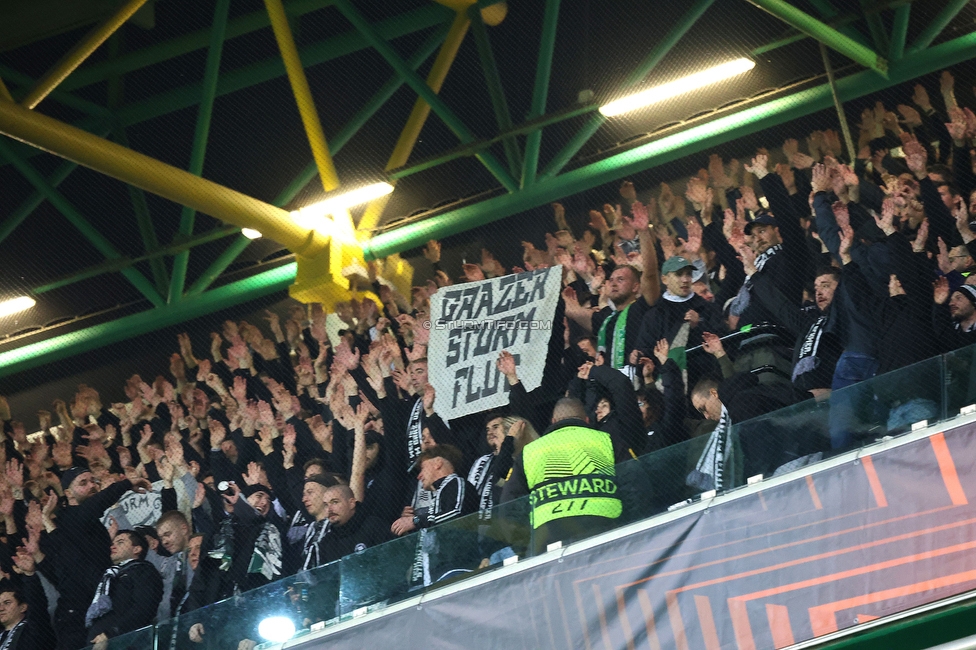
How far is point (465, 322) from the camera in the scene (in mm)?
9125

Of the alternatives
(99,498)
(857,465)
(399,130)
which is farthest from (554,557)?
(399,130)

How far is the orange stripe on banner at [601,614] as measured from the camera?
6.24 meters

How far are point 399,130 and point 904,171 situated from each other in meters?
4.81

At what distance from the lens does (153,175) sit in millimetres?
9203

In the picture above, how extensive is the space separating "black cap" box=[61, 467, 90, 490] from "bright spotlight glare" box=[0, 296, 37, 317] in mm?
2134

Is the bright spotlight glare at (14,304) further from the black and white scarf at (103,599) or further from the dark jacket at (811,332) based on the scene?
the dark jacket at (811,332)

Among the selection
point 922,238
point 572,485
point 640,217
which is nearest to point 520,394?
point 640,217

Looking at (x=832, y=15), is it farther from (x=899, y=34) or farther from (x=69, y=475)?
(x=69, y=475)

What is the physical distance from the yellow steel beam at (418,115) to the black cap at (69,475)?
274 centimetres

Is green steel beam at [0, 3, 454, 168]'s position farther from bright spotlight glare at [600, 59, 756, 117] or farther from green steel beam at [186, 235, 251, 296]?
bright spotlight glare at [600, 59, 756, 117]

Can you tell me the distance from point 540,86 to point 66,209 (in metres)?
3.89

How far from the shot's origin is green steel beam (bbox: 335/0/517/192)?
33.7ft

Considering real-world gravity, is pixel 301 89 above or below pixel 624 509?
above

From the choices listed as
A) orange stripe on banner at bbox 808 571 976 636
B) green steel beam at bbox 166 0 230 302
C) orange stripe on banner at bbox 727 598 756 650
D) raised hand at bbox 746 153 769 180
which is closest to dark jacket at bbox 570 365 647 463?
orange stripe on banner at bbox 727 598 756 650
